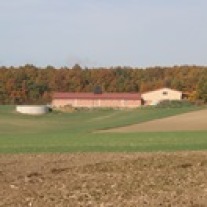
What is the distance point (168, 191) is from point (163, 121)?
47.7m

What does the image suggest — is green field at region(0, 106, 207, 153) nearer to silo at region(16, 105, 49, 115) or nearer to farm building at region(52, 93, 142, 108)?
silo at region(16, 105, 49, 115)

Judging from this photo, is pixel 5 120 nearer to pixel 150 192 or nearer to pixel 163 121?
pixel 163 121

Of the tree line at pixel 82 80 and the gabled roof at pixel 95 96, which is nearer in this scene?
the gabled roof at pixel 95 96

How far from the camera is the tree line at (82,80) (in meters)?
146

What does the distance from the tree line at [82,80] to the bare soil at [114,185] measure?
122 m

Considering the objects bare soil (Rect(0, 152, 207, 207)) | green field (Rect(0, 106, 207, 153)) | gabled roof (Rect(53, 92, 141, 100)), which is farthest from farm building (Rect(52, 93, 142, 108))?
bare soil (Rect(0, 152, 207, 207))

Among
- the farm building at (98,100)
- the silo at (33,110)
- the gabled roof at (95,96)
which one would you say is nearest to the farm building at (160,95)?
the gabled roof at (95,96)

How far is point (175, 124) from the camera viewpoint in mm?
58094

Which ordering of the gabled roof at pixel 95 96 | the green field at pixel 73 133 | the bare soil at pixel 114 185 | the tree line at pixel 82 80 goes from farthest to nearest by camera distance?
the tree line at pixel 82 80, the gabled roof at pixel 95 96, the green field at pixel 73 133, the bare soil at pixel 114 185

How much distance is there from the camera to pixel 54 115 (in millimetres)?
85812

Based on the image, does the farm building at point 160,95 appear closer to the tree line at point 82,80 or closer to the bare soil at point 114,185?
the tree line at point 82,80

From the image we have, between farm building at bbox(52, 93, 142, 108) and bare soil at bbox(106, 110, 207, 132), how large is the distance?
61.7 metres

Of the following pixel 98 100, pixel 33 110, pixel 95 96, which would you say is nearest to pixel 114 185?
pixel 33 110

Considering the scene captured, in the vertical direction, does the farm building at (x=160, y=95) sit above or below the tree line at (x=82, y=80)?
below
